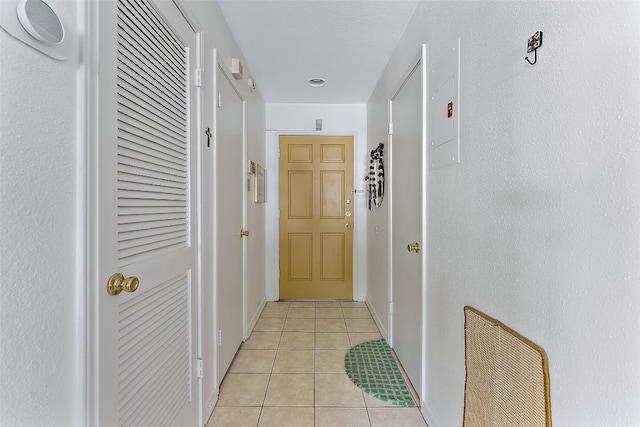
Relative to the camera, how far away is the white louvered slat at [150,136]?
98 centimetres

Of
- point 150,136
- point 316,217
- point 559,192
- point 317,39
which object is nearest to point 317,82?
point 317,39

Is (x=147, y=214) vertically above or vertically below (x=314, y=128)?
below

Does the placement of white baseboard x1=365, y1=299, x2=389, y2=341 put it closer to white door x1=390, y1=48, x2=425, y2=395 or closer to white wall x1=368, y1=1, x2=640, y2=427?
white door x1=390, y1=48, x2=425, y2=395

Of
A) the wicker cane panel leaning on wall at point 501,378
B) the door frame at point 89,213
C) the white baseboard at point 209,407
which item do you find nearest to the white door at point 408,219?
the wicker cane panel leaning on wall at point 501,378

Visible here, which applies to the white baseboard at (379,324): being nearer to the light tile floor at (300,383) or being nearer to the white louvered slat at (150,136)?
the light tile floor at (300,383)

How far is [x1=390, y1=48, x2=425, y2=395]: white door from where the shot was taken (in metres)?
1.81

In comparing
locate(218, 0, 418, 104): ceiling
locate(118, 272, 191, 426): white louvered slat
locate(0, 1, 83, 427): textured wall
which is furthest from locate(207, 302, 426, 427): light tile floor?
locate(218, 0, 418, 104): ceiling

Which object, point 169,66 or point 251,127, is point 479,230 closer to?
point 169,66

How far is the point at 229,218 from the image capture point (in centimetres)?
215

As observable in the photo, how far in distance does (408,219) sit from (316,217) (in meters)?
1.81

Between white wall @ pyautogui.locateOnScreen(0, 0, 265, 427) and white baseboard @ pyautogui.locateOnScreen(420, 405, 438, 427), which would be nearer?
white wall @ pyautogui.locateOnScreen(0, 0, 265, 427)

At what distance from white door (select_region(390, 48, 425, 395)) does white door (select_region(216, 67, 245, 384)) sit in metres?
1.17

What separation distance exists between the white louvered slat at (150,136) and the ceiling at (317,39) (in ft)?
2.72

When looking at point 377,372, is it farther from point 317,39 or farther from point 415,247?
point 317,39
